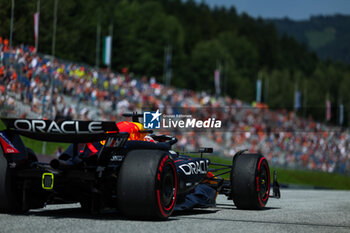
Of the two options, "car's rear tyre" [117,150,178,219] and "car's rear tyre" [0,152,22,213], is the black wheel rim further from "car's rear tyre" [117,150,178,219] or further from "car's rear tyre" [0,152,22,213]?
"car's rear tyre" [0,152,22,213]

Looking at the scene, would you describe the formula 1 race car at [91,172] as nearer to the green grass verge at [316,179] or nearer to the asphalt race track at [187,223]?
the asphalt race track at [187,223]

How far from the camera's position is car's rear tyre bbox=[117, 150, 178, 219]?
679 centimetres

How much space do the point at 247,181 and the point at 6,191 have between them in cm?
344

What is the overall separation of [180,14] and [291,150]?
99891mm

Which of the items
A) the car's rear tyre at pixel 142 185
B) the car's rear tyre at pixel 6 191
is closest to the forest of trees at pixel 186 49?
the car's rear tyre at pixel 6 191

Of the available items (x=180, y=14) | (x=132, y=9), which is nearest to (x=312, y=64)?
(x=180, y=14)

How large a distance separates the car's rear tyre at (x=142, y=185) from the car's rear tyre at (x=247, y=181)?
2.32 metres

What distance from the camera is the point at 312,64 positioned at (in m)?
159

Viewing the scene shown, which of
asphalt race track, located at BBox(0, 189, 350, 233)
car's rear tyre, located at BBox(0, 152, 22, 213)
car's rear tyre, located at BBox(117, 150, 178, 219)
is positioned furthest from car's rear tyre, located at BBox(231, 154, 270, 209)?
car's rear tyre, located at BBox(0, 152, 22, 213)

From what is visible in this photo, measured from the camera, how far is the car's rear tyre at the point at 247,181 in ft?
29.9

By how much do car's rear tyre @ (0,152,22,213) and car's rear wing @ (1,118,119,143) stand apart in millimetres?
470

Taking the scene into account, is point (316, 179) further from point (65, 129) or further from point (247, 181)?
point (65, 129)

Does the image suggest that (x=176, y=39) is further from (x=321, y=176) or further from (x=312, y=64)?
(x=312, y=64)

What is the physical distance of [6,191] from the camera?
23.9ft
